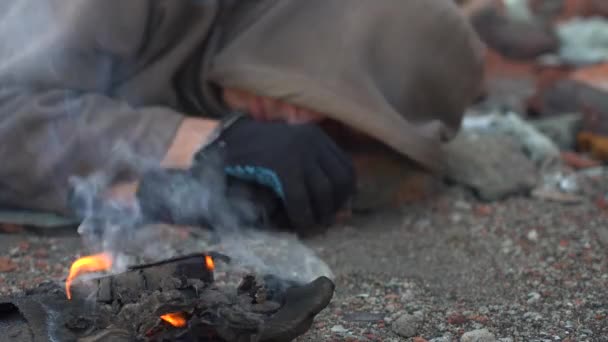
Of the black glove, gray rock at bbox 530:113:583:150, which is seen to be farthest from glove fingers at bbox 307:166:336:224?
→ gray rock at bbox 530:113:583:150

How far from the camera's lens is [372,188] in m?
2.65

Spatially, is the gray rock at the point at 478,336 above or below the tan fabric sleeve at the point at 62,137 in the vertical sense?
below

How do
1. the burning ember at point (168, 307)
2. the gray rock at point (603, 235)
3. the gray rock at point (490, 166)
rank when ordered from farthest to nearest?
the gray rock at point (490, 166) < the gray rock at point (603, 235) < the burning ember at point (168, 307)

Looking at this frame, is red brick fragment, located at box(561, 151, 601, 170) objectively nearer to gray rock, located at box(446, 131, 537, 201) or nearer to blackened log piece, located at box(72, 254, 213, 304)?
gray rock, located at box(446, 131, 537, 201)

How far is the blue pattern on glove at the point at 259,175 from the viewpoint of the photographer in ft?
7.22

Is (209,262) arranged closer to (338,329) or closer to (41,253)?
(338,329)

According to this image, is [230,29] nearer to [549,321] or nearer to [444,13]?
[444,13]

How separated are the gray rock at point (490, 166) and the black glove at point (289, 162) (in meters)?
0.63

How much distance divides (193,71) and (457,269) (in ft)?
3.20

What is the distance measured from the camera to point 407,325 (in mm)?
1728

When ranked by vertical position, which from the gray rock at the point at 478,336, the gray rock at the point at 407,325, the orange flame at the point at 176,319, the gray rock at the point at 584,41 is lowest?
the gray rock at the point at 584,41

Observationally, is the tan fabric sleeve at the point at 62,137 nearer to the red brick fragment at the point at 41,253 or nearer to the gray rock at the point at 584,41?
the red brick fragment at the point at 41,253

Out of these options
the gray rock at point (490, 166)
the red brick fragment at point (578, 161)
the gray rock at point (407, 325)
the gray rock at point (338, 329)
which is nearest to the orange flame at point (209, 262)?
the gray rock at point (338, 329)

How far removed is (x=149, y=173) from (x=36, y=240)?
339mm
